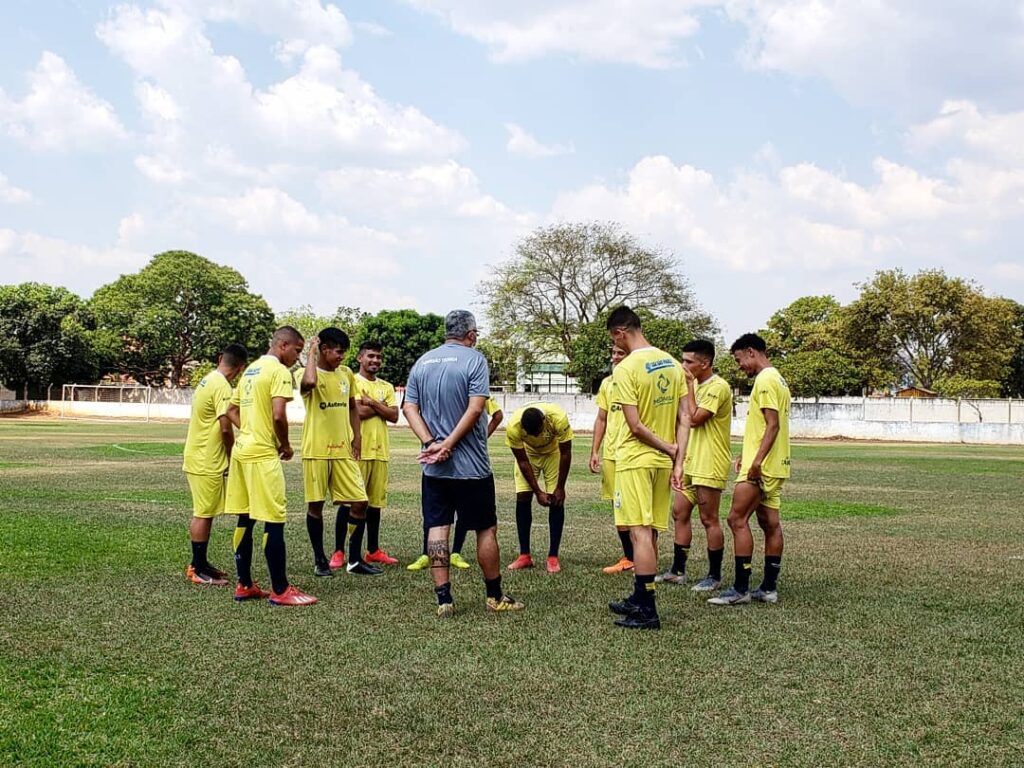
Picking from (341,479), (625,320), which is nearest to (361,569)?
(341,479)

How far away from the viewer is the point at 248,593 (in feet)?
25.0

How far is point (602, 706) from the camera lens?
4973mm

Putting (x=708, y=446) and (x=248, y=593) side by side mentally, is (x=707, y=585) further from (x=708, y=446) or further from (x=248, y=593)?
(x=248, y=593)

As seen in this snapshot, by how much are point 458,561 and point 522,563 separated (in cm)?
65

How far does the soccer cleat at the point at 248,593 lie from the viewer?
299 inches

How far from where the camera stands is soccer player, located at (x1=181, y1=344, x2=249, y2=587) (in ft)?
28.1

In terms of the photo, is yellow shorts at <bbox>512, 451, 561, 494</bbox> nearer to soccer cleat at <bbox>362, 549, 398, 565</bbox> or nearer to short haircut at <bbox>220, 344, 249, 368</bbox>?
soccer cleat at <bbox>362, 549, 398, 565</bbox>

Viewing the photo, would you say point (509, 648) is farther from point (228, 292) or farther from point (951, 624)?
point (228, 292)

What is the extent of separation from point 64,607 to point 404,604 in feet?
8.27

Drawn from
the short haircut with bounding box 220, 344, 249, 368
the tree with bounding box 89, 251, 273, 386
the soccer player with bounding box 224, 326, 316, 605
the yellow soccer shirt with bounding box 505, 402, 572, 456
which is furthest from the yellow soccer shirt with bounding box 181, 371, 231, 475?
the tree with bounding box 89, 251, 273, 386

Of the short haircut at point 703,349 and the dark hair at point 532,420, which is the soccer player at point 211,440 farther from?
the short haircut at point 703,349

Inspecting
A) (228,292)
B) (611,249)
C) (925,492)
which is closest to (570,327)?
(611,249)

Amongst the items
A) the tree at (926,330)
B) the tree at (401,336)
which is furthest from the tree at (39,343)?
the tree at (926,330)

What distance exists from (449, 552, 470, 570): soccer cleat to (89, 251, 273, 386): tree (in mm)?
68230
